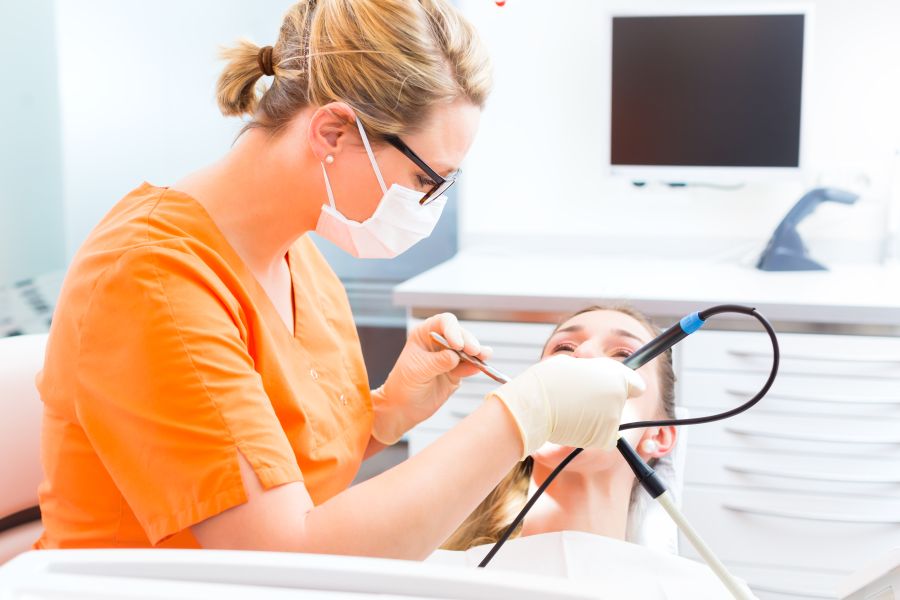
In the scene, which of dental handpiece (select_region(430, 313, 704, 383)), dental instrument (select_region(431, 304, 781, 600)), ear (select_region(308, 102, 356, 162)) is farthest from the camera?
ear (select_region(308, 102, 356, 162))

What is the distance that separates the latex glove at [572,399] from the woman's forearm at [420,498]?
3 cm

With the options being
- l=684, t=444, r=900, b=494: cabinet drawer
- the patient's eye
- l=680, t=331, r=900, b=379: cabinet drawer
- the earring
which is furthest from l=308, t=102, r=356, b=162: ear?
l=684, t=444, r=900, b=494: cabinet drawer

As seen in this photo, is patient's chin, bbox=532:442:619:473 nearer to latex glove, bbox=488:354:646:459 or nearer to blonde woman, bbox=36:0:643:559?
blonde woman, bbox=36:0:643:559

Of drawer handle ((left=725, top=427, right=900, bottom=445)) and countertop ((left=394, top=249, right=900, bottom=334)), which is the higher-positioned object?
countertop ((left=394, top=249, right=900, bottom=334))

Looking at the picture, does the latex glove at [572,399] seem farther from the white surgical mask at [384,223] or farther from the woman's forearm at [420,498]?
the white surgical mask at [384,223]

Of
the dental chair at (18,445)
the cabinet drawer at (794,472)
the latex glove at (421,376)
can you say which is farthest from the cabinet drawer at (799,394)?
the dental chair at (18,445)

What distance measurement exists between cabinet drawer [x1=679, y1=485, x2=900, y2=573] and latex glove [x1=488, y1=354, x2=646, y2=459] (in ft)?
3.62

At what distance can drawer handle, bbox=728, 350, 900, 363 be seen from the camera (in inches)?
77.8

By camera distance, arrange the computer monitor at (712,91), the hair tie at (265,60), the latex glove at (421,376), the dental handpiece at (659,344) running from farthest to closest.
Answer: the computer monitor at (712,91) < the latex glove at (421,376) < the hair tie at (265,60) < the dental handpiece at (659,344)

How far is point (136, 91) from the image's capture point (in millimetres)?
2799

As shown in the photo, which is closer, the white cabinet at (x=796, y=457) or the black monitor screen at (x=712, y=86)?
the white cabinet at (x=796, y=457)

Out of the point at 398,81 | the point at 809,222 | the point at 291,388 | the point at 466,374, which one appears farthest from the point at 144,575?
the point at 809,222

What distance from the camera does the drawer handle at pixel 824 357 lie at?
1977 millimetres

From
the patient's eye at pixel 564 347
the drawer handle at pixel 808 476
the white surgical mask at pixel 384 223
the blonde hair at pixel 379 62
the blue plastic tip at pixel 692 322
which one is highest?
the blonde hair at pixel 379 62
